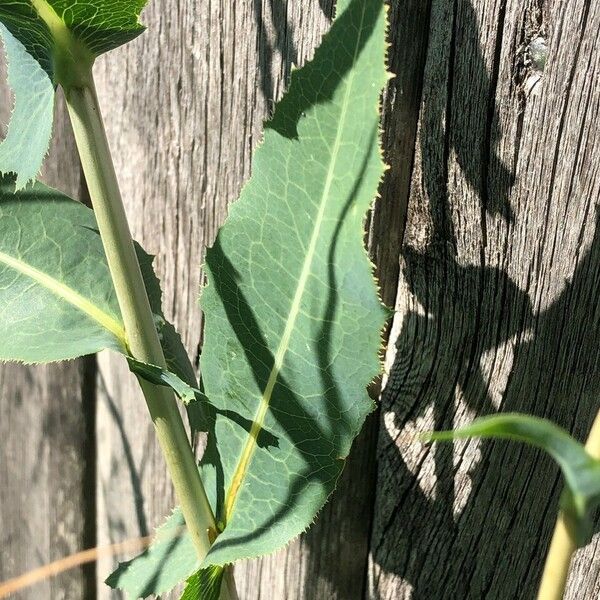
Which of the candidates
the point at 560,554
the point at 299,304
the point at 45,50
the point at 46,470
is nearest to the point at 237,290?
the point at 299,304

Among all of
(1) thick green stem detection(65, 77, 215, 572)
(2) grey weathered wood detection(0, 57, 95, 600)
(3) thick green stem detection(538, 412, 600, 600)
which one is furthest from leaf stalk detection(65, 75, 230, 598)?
(2) grey weathered wood detection(0, 57, 95, 600)

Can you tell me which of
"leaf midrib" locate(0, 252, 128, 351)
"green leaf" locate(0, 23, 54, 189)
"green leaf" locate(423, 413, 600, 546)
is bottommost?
"green leaf" locate(423, 413, 600, 546)

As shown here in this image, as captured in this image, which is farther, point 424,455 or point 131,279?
point 424,455

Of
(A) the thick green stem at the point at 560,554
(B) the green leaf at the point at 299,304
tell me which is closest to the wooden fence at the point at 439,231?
(B) the green leaf at the point at 299,304

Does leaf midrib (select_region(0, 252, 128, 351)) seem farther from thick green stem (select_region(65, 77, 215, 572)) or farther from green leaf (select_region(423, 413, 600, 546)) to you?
green leaf (select_region(423, 413, 600, 546))

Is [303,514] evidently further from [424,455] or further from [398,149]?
[398,149]

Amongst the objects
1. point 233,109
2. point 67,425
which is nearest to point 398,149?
point 233,109

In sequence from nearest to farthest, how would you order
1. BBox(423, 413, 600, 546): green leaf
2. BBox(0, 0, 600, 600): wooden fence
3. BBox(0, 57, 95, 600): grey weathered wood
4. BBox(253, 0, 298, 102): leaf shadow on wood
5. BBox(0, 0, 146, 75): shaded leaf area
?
BBox(423, 413, 600, 546): green leaf → BBox(0, 0, 146, 75): shaded leaf area → BBox(0, 0, 600, 600): wooden fence → BBox(253, 0, 298, 102): leaf shadow on wood → BBox(0, 57, 95, 600): grey weathered wood

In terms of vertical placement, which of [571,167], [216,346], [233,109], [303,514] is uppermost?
[233,109]
